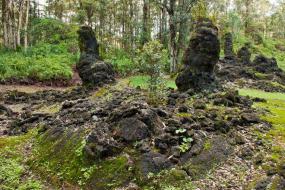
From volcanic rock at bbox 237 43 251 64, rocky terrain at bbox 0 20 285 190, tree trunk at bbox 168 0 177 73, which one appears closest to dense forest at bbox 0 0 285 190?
rocky terrain at bbox 0 20 285 190

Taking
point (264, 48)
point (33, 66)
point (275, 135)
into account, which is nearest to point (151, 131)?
point (275, 135)

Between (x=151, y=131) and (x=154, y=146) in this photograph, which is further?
(x=151, y=131)

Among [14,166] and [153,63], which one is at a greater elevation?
[153,63]

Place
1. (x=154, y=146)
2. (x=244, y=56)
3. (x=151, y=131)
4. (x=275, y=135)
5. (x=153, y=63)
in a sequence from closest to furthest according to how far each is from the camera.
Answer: (x=154, y=146)
(x=151, y=131)
(x=275, y=135)
(x=153, y=63)
(x=244, y=56)

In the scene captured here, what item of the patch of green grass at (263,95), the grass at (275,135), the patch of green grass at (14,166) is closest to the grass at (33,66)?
the patch of green grass at (263,95)

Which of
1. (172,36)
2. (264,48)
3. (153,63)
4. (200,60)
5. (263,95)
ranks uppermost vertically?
(264,48)

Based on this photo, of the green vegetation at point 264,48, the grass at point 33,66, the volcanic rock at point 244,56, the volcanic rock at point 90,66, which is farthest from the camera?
the green vegetation at point 264,48

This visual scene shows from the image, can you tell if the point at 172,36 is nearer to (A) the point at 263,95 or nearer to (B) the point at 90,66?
(B) the point at 90,66

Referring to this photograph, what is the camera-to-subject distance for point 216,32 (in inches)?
698

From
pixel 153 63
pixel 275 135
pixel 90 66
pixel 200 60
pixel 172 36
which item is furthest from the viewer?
pixel 172 36

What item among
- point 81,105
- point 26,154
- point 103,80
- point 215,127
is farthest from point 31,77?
point 215,127

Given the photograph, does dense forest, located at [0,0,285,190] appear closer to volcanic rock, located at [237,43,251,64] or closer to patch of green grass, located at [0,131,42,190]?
patch of green grass, located at [0,131,42,190]

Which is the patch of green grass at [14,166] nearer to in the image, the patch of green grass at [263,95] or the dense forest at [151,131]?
the dense forest at [151,131]

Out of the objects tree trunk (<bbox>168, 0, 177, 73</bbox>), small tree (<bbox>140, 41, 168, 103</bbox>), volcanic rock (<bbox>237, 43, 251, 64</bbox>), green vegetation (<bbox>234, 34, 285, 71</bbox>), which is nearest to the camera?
small tree (<bbox>140, 41, 168, 103</bbox>)
